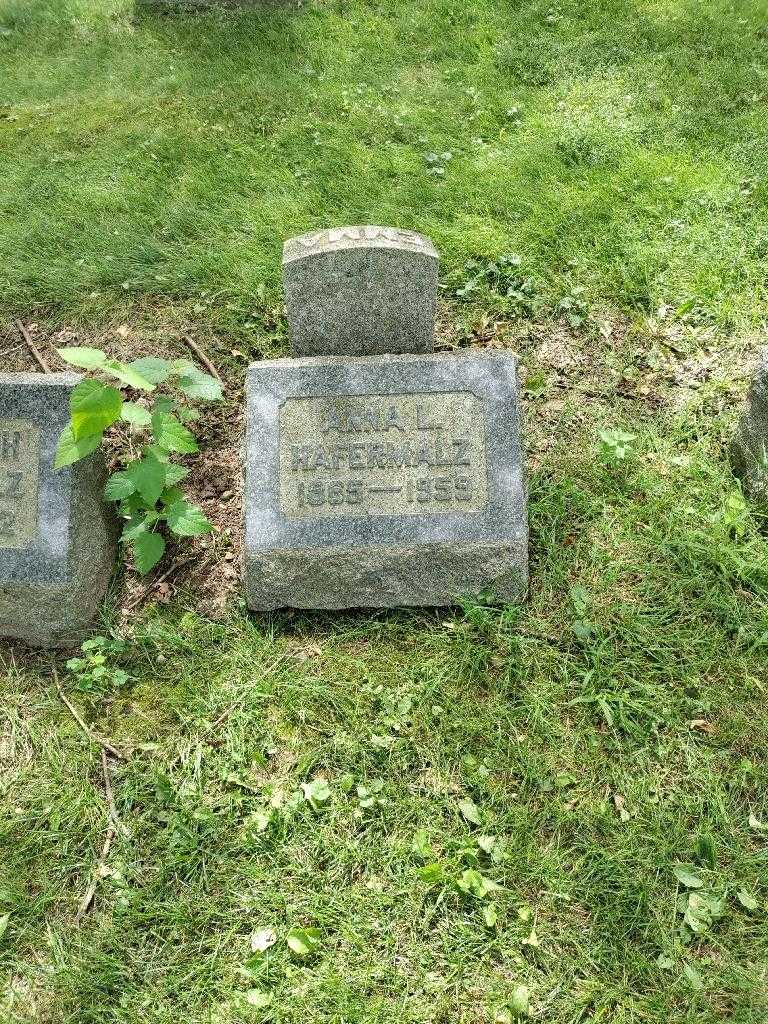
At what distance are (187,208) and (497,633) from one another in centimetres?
325

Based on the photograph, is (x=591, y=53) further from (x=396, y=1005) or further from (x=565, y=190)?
(x=396, y=1005)

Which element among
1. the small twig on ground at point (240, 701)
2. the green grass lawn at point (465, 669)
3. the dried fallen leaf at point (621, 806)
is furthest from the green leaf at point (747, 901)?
the small twig on ground at point (240, 701)

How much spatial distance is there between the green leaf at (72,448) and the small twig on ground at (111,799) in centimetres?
107

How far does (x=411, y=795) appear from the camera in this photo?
2.61 metres

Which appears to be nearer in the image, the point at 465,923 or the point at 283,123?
the point at 465,923

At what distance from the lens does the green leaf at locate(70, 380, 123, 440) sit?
2.58 m

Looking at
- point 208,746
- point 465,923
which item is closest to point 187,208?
point 208,746

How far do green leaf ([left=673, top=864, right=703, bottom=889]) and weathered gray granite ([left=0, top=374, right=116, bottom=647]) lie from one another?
2.33 m

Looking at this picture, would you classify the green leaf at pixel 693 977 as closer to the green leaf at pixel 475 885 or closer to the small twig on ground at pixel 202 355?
the green leaf at pixel 475 885

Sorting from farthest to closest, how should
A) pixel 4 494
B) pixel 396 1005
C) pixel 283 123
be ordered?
pixel 283 123
pixel 4 494
pixel 396 1005

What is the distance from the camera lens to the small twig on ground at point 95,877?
2437 mm

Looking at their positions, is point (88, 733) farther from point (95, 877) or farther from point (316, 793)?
point (316, 793)

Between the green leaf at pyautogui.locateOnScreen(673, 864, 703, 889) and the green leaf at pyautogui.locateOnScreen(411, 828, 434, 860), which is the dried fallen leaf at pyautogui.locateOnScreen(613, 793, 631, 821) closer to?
the green leaf at pyautogui.locateOnScreen(673, 864, 703, 889)

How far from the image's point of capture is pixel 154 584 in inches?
126
